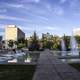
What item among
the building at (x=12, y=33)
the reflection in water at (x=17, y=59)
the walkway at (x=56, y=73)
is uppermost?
the building at (x=12, y=33)

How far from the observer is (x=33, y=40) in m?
93.9

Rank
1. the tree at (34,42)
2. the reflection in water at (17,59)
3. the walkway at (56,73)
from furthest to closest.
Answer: the tree at (34,42) < the reflection in water at (17,59) < the walkway at (56,73)

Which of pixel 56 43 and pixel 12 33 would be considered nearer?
pixel 56 43

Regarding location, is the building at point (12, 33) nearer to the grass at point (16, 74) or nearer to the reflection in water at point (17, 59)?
the reflection in water at point (17, 59)

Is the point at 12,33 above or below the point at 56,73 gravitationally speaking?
above

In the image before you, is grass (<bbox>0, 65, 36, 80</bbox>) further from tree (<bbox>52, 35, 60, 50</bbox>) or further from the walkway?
tree (<bbox>52, 35, 60, 50</bbox>)

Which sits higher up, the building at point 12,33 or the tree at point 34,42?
the building at point 12,33

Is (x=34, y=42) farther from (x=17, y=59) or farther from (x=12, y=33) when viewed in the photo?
(x=17, y=59)

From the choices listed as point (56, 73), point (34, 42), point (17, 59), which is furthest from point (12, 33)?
point (56, 73)

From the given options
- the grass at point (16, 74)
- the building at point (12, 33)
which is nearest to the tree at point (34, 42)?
the building at point (12, 33)

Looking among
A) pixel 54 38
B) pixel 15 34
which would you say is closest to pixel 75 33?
pixel 54 38

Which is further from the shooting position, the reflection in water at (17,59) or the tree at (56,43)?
the tree at (56,43)

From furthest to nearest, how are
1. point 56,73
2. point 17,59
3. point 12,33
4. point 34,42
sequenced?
point 12,33 → point 34,42 → point 17,59 → point 56,73

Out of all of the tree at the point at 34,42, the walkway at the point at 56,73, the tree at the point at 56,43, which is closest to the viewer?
the walkway at the point at 56,73
